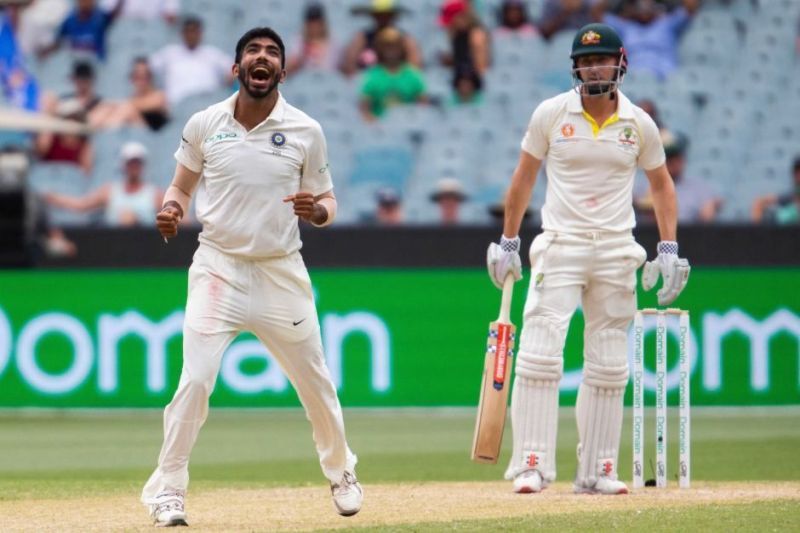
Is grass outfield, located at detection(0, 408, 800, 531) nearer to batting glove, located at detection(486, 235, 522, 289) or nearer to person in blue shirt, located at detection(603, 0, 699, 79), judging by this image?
batting glove, located at detection(486, 235, 522, 289)

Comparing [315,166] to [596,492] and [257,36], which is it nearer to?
[257,36]

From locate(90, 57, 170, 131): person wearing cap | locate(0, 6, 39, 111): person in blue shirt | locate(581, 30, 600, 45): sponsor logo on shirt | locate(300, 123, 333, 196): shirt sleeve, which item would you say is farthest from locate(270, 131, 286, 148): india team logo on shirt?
locate(0, 6, 39, 111): person in blue shirt

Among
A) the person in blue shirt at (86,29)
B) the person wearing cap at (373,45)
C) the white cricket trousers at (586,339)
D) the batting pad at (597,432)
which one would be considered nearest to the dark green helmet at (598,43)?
the white cricket trousers at (586,339)

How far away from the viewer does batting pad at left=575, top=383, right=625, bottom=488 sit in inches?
291

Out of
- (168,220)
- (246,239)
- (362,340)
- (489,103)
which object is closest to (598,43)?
(246,239)

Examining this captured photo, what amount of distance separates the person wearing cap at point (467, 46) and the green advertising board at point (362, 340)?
144 inches

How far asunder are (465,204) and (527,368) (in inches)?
283

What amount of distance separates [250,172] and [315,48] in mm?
10160

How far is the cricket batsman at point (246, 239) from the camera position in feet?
19.9

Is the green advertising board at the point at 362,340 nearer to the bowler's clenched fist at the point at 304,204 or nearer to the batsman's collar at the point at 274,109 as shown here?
the batsman's collar at the point at 274,109

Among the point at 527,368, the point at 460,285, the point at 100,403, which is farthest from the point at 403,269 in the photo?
the point at 527,368

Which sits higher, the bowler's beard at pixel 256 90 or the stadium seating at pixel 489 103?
the stadium seating at pixel 489 103

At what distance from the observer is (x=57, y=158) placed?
15297 mm

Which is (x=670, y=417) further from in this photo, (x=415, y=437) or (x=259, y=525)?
(x=259, y=525)
